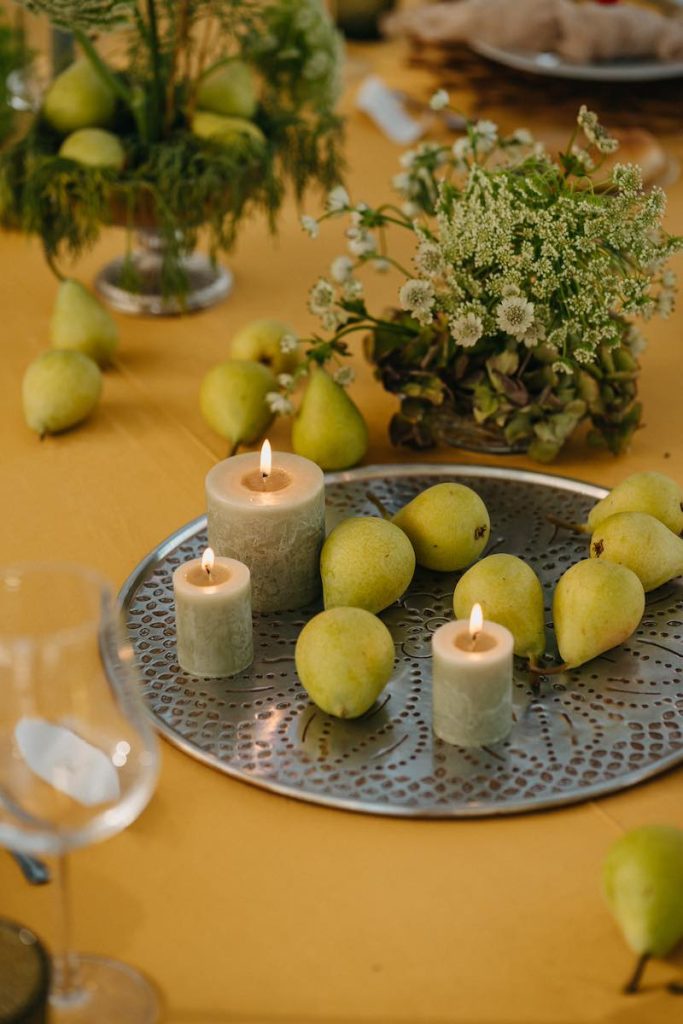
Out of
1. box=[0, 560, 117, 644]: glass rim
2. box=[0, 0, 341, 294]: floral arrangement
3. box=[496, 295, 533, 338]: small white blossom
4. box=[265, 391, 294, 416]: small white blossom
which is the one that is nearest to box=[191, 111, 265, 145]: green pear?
box=[0, 0, 341, 294]: floral arrangement

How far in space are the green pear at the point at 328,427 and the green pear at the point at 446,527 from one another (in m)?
0.17

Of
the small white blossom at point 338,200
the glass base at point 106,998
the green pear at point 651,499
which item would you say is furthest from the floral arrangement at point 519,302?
the glass base at point 106,998

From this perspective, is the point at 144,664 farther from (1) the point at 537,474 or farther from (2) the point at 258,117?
(2) the point at 258,117

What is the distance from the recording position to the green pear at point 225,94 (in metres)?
1.45

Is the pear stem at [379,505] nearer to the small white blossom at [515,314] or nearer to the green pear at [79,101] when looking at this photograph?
the small white blossom at [515,314]

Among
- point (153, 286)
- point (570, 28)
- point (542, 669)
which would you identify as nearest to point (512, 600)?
point (542, 669)

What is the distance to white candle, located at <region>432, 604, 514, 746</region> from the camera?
0.80 meters

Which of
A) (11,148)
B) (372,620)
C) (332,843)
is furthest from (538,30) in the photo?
(332,843)

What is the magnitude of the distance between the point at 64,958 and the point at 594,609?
402mm

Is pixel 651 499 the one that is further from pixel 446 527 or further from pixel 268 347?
pixel 268 347

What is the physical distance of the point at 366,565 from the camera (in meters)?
0.92

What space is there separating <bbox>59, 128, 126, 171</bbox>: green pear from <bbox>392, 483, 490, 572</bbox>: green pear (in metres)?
0.58

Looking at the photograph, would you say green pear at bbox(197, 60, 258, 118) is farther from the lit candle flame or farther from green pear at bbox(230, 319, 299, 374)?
the lit candle flame

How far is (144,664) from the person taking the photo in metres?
0.91
